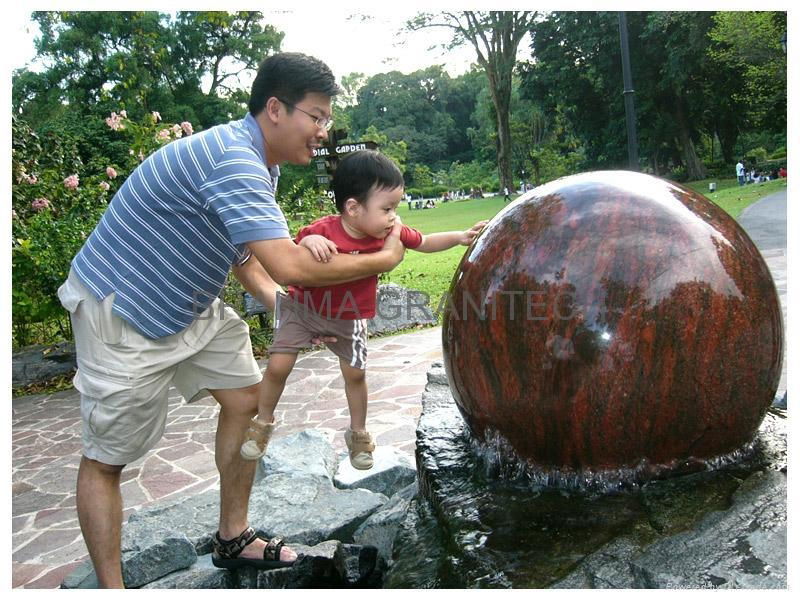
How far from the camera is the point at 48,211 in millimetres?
8672

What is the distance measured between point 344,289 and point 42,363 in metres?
6.52

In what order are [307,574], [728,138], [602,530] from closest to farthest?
[602,530] → [307,574] → [728,138]

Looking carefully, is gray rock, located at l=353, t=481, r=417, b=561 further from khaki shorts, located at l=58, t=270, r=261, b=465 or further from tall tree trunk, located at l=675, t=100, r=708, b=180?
tall tree trunk, located at l=675, t=100, r=708, b=180

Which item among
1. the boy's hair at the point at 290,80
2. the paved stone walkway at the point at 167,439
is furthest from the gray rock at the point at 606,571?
the paved stone walkway at the point at 167,439

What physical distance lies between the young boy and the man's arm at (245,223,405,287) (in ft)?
1.08

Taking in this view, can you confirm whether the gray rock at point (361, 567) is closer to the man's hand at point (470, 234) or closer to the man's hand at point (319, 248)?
the man's hand at point (319, 248)

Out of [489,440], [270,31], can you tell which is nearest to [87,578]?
[489,440]

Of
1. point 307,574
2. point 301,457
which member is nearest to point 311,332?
point 307,574

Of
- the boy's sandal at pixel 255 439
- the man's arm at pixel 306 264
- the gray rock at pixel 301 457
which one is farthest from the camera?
the gray rock at pixel 301 457

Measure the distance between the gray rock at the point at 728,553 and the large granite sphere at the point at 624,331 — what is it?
Answer: 0.93 ft

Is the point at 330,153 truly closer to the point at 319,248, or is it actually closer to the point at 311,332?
the point at 311,332

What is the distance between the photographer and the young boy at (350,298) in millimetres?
3031

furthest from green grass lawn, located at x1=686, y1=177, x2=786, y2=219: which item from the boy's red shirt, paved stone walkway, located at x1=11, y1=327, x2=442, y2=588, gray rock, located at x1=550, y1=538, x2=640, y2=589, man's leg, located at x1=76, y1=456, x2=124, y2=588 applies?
man's leg, located at x1=76, y1=456, x2=124, y2=588

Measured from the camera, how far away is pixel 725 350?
235 cm
